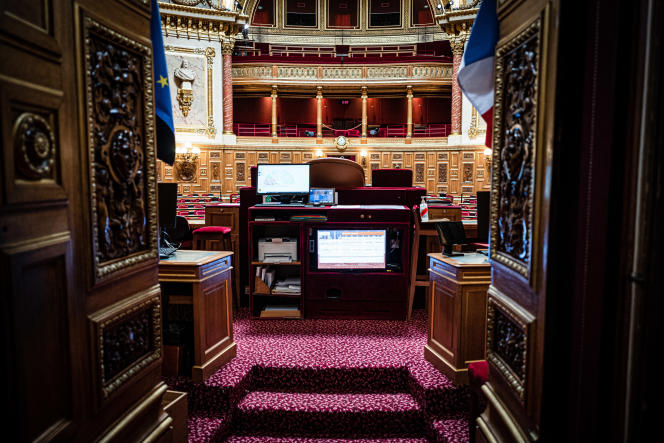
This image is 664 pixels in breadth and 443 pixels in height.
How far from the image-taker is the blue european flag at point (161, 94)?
66.8 inches

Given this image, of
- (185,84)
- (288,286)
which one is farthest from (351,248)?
(185,84)

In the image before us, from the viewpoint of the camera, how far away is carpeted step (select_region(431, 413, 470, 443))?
7.63 ft

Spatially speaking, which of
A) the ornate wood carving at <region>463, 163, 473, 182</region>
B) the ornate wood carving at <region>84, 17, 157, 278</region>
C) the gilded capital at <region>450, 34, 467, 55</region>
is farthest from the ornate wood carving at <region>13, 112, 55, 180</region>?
the gilded capital at <region>450, 34, 467, 55</region>

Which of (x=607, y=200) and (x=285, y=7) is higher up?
(x=285, y=7)

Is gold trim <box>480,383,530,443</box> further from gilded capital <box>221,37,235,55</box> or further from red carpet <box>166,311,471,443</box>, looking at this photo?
gilded capital <box>221,37,235,55</box>

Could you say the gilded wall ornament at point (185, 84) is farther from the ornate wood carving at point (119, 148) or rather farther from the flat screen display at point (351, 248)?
the ornate wood carving at point (119, 148)

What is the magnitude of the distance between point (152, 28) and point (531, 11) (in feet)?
4.76

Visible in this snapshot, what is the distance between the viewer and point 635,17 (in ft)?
3.16

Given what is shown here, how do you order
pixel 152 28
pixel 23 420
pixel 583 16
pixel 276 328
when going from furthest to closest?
pixel 276 328
pixel 152 28
pixel 583 16
pixel 23 420

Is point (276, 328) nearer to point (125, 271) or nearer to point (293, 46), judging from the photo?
point (125, 271)

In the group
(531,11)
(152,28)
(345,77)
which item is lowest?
(531,11)

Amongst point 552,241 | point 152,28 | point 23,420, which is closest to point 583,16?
point 552,241

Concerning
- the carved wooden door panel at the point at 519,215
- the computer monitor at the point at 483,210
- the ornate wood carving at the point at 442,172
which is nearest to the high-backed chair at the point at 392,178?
the computer monitor at the point at 483,210

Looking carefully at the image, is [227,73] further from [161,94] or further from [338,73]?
[161,94]
